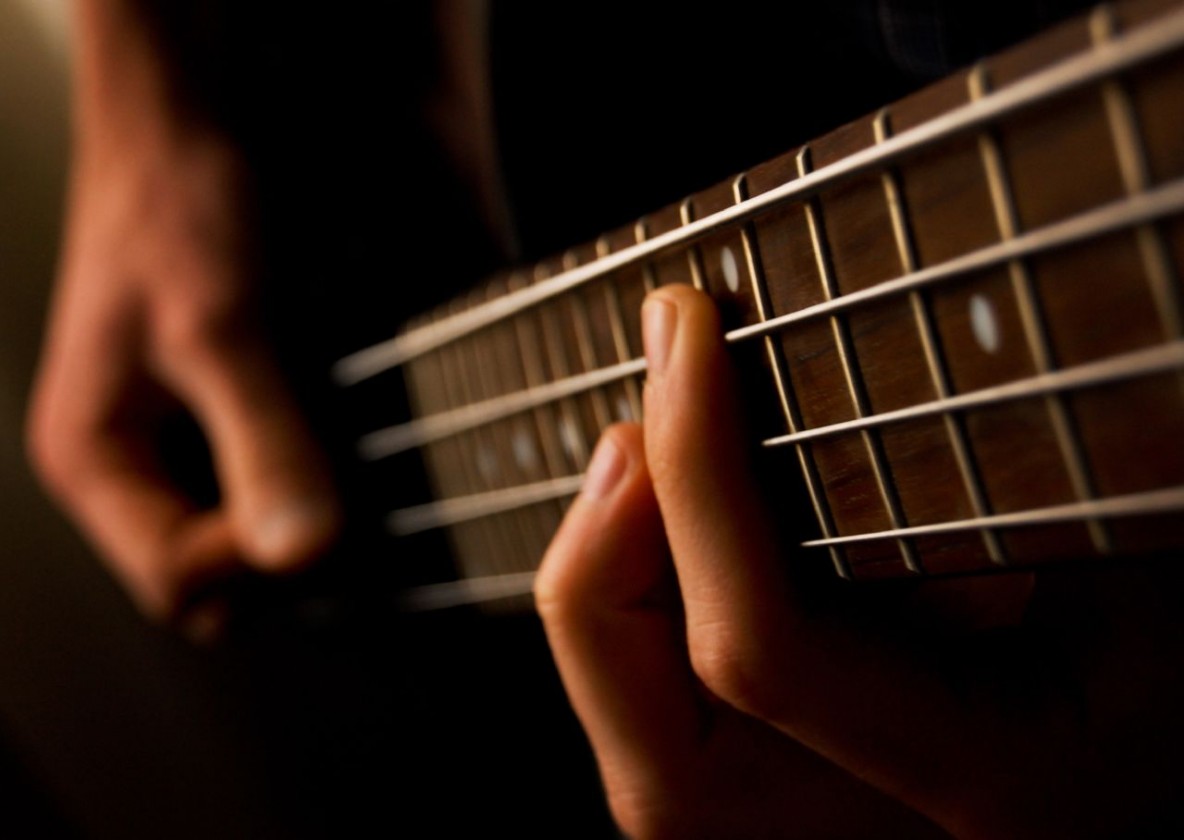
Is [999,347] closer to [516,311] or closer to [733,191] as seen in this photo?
[733,191]

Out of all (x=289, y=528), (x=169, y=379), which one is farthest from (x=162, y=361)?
(x=289, y=528)

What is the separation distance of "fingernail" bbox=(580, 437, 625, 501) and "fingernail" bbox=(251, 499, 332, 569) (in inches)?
16.9

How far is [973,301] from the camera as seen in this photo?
34cm

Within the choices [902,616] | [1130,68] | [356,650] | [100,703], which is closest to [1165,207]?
[1130,68]

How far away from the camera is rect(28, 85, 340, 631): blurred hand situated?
877 millimetres

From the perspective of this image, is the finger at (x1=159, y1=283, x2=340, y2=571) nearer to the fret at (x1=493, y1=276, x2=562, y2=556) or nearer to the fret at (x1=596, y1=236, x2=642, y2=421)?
the fret at (x1=493, y1=276, x2=562, y2=556)

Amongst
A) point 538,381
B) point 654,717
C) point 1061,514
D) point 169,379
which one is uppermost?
point 169,379

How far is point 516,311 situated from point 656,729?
258mm

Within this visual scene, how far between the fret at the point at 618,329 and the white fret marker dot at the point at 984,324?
21 centimetres

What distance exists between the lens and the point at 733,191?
41 cm

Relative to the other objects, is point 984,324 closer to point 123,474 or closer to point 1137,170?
point 1137,170

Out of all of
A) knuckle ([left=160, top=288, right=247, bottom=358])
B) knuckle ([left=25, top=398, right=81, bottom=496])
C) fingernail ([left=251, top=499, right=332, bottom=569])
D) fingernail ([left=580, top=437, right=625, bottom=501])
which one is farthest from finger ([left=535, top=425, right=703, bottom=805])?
knuckle ([left=25, top=398, right=81, bottom=496])

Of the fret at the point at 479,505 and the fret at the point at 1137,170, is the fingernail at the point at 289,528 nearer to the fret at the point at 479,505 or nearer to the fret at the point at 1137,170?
the fret at the point at 479,505

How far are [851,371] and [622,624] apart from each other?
0.75 ft
